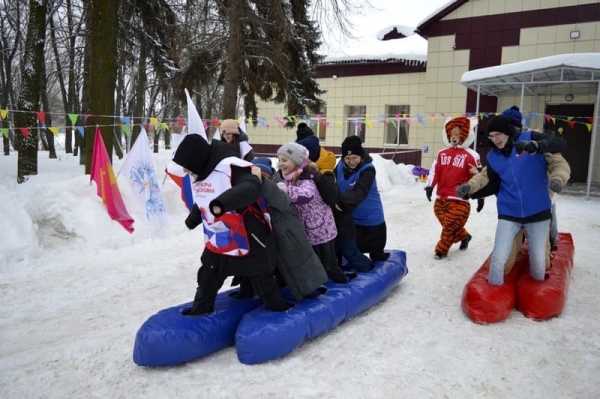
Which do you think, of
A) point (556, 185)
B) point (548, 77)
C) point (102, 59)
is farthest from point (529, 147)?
point (548, 77)

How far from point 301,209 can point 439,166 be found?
2.82 metres

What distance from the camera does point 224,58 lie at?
490 inches

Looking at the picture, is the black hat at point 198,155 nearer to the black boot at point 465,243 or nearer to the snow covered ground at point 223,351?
the snow covered ground at point 223,351

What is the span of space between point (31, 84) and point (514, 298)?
10180mm

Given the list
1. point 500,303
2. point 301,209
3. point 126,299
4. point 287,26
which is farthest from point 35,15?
point 500,303

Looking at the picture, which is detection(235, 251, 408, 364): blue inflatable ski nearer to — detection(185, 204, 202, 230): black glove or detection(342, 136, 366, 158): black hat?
detection(185, 204, 202, 230): black glove

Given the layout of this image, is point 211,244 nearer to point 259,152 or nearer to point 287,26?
point 287,26

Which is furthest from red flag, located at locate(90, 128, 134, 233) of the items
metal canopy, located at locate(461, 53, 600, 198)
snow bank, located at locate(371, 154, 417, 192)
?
metal canopy, located at locate(461, 53, 600, 198)

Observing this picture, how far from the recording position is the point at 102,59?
348 inches

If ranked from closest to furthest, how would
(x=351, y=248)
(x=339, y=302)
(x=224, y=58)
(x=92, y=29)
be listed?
(x=339, y=302) → (x=351, y=248) → (x=92, y=29) → (x=224, y=58)

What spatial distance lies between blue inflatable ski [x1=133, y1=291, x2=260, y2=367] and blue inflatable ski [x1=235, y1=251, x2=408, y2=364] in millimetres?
197

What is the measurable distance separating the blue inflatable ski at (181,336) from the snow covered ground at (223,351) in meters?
0.09

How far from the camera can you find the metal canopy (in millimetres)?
9820

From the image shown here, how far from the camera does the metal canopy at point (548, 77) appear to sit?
982cm
